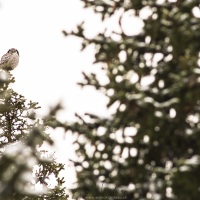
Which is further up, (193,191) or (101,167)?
(101,167)

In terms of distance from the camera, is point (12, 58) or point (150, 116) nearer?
point (150, 116)

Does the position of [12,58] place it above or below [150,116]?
above

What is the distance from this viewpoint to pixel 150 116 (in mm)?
4699

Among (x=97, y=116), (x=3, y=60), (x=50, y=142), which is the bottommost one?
(x=50, y=142)

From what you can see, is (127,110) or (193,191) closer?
(193,191)

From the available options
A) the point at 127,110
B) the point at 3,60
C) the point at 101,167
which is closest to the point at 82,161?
the point at 101,167

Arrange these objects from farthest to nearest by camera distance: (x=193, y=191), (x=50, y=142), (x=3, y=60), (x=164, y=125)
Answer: (x=3, y=60)
(x=164, y=125)
(x=193, y=191)
(x=50, y=142)

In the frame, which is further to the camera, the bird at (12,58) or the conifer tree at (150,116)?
the bird at (12,58)

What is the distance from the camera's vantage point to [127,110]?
505 cm

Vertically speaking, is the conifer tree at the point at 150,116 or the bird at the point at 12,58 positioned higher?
the bird at the point at 12,58

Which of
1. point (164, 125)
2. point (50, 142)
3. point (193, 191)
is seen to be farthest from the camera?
point (164, 125)

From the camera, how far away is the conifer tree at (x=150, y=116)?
463 cm

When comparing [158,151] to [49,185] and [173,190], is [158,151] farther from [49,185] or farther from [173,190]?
[49,185]

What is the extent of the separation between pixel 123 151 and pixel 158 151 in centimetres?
56
